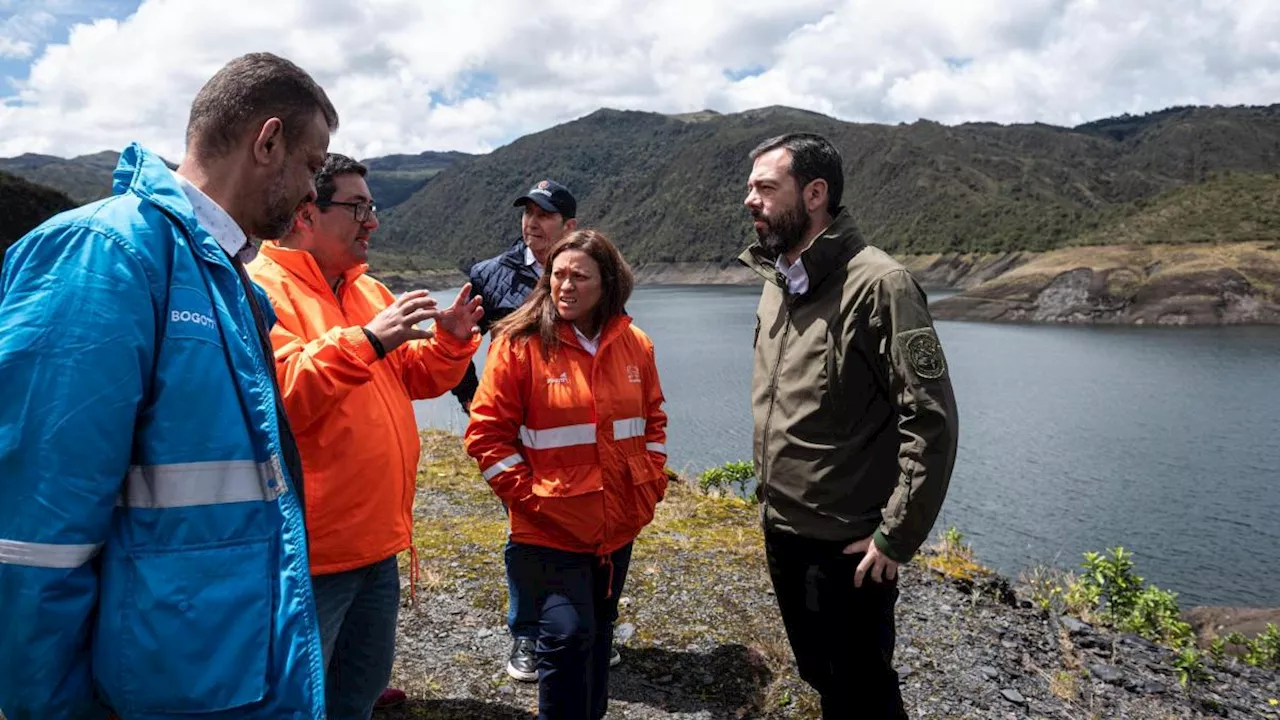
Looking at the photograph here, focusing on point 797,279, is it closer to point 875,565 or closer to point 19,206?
point 875,565

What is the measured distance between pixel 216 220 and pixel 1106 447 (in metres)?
20.8

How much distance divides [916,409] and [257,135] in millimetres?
1950

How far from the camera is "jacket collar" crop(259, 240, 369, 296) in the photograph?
248cm

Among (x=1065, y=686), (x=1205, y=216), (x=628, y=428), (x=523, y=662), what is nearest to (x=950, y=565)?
(x=1065, y=686)

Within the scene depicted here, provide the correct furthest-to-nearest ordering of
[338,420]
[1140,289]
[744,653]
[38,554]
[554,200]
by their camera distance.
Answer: [1140,289], [554,200], [744,653], [338,420], [38,554]

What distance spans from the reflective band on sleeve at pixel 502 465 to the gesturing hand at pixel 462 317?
0.50m

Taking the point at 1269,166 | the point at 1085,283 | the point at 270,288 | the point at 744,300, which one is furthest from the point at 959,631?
the point at 1269,166

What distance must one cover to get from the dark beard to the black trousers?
1.09 metres

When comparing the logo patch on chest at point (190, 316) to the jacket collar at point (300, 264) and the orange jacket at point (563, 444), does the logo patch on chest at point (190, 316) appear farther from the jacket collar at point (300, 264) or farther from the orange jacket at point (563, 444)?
the orange jacket at point (563, 444)

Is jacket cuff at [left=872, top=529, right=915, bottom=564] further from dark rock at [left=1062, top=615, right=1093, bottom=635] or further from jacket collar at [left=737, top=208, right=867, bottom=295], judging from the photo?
dark rock at [left=1062, top=615, right=1093, bottom=635]

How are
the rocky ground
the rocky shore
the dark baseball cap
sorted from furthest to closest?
1. the rocky shore
2. the dark baseball cap
3. the rocky ground

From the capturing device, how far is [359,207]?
263 centimetres

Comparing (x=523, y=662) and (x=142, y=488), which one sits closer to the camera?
(x=142, y=488)

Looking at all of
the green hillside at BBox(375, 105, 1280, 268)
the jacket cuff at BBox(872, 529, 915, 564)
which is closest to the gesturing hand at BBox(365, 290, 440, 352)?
the jacket cuff at BBox(872, 529, 915, 564)
